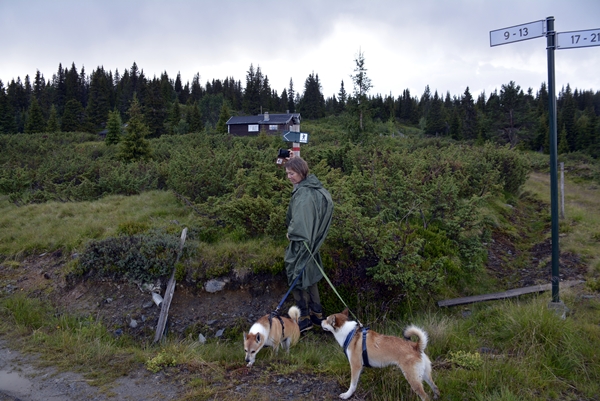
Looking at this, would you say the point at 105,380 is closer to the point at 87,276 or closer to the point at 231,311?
the point at 231,311

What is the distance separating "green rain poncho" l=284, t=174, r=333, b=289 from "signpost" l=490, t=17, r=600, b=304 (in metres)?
2.58

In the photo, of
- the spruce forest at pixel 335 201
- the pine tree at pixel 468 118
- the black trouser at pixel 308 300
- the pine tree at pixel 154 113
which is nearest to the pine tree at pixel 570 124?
the pine tree at pixel 468 118

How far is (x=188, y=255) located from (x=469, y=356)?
463cm

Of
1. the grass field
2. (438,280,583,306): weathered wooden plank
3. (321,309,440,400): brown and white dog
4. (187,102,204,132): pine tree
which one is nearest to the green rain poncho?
the grass field

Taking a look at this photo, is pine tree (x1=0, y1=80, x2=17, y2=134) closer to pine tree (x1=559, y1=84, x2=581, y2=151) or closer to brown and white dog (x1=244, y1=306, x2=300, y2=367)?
brown and white dog (x1=244, y1=306, x2=300, y2=367)

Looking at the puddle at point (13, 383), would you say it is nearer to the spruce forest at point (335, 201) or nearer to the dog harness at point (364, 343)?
the spruce forest at point (335, 201)

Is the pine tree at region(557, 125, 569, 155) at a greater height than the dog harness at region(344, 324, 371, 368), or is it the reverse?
the pine tree at region(557, 125, 569, 155)

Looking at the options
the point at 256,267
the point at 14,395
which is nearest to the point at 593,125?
the point at 256,267

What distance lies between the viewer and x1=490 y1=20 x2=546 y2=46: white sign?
4777 millimetres

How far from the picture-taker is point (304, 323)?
5.43m

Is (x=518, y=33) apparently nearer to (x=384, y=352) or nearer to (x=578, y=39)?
(x=578, y=39)

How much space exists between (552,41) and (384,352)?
3.93 meters

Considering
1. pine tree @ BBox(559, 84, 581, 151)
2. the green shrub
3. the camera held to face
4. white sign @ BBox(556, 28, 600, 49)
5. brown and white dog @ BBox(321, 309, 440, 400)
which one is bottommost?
brown and white dog @ BBox(321, 309, 440, 400)

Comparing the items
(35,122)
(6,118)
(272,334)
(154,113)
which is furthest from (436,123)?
(272,334)
